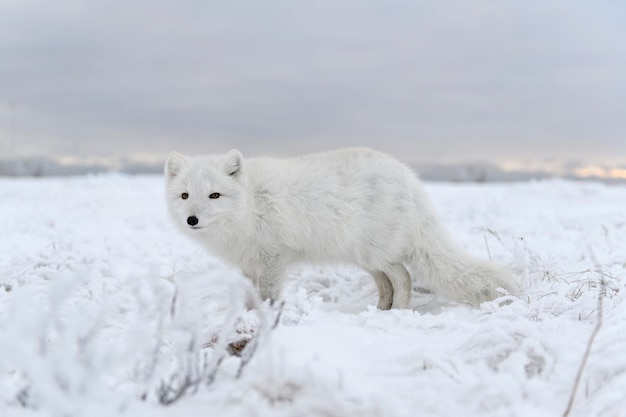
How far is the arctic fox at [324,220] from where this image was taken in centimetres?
538

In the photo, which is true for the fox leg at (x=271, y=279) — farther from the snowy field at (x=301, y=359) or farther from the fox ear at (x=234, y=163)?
the fox ear at (x=234, y=163)

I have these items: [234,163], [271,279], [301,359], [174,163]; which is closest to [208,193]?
[234,163]

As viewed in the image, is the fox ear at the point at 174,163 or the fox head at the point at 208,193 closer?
the fox head at the point at 208,193

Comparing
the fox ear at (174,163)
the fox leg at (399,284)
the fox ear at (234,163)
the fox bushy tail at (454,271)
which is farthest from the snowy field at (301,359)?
the fox ear at (174,163)

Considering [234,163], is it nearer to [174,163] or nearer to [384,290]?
[174,163]

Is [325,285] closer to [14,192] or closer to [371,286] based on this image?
[371,286]

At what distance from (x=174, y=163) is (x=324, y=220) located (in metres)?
1.67

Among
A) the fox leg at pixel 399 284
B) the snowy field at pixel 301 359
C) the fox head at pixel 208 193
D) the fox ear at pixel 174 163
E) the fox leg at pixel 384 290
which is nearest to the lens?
the snowy field at pixel 301 359

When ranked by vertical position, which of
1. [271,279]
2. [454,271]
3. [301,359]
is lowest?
[271,279]

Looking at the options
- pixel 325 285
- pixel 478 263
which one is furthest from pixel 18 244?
pixel 478 263

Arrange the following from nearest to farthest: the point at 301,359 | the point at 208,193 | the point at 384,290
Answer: the point at 301,359
the point at 208,193
the point at 384,290

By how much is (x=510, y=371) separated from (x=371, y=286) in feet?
14.5

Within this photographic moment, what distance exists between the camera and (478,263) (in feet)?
18.5

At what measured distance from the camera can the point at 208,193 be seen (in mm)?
5215
